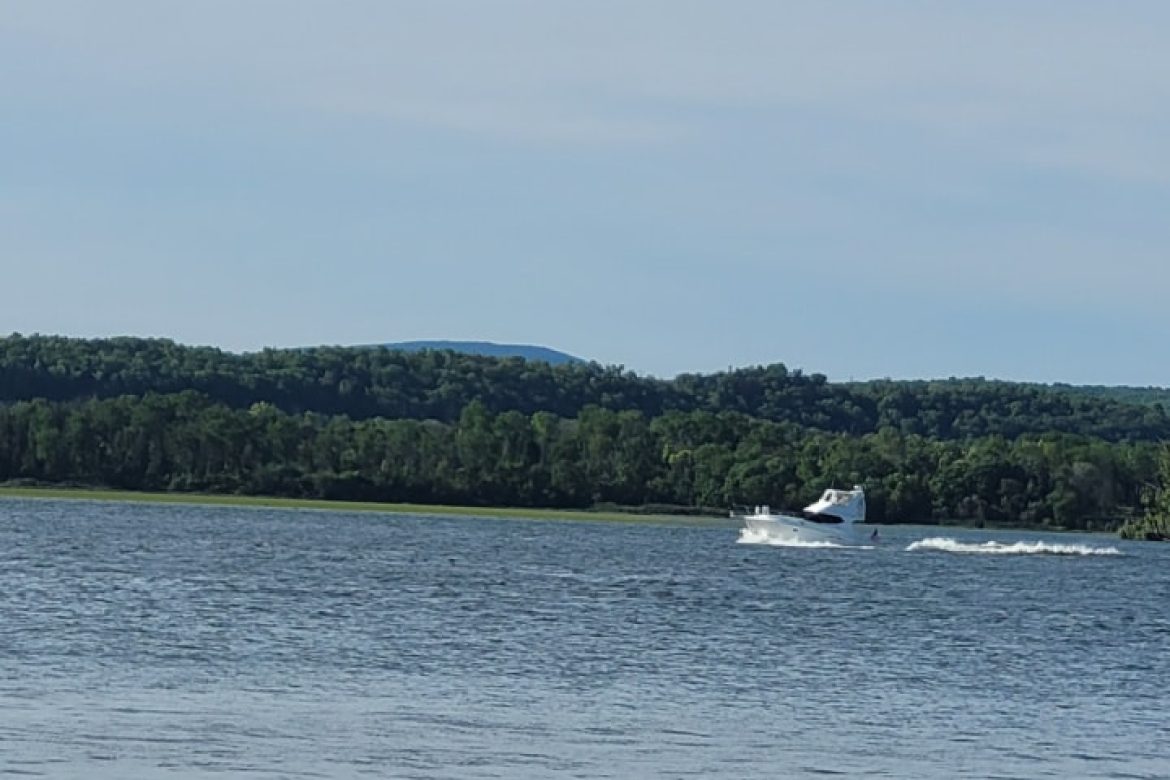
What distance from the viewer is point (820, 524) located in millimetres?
135500

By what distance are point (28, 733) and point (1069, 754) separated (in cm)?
1551

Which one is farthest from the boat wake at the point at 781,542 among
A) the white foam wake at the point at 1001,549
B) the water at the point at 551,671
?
the water at the point at 551,671

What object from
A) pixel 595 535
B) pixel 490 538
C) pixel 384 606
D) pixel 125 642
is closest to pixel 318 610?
pixel 384 606

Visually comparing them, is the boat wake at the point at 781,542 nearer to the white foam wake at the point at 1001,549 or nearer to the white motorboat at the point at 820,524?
the white motorboat at the point at 820,524

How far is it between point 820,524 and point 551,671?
8891 cm

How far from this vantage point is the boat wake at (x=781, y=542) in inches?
5315

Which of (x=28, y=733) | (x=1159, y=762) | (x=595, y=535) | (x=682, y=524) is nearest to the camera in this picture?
(x=28, y=733)

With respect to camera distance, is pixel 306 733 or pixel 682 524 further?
pixel 682 524

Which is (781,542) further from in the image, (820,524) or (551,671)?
(551,671)

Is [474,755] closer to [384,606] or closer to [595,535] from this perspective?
[384,606]

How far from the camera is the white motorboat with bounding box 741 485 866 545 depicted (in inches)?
5330

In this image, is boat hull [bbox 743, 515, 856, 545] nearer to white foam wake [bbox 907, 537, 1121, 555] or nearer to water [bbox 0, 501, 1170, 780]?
white foam wake [bbox 907, 537, 1121, 555]

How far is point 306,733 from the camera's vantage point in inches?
1423

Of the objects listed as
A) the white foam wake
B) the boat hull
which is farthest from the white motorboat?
the white foam wake
